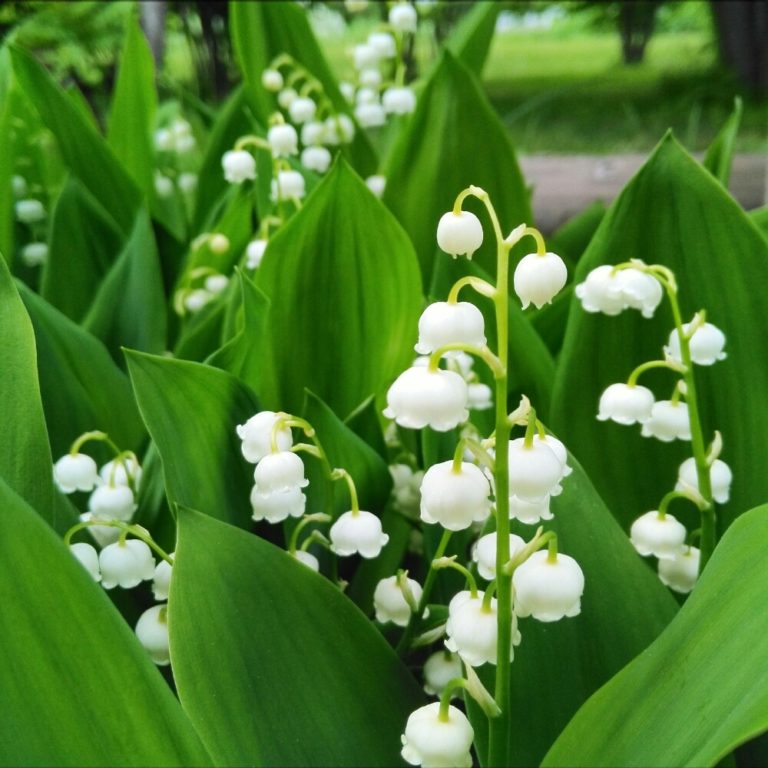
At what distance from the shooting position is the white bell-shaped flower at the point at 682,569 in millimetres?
693

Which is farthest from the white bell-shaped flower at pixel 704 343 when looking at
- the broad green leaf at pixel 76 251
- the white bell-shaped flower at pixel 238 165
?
the broad green leaf at pixel 76 251

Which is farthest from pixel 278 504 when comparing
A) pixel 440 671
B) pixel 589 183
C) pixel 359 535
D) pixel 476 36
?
pixel 589 183

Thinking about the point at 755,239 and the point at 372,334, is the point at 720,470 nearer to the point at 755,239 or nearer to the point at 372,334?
the point at 755,239

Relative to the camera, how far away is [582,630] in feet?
1.98

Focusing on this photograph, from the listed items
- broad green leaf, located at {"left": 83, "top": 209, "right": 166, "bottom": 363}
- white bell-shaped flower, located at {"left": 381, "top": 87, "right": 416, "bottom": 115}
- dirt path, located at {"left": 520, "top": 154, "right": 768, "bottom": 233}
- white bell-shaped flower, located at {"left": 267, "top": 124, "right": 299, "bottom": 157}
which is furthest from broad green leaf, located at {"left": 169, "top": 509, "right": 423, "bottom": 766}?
dirt path, located at {"left": 520, "top": 154, "right": 768, "bottom": 233}

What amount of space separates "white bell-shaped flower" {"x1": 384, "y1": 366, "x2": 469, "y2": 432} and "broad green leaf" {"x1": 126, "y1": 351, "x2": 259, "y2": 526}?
26 cm

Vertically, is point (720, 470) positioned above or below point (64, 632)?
below

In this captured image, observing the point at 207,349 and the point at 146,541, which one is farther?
the point at 207,349

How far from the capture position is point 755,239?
764 mm

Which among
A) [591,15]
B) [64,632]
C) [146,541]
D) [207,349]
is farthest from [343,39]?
[64,632]

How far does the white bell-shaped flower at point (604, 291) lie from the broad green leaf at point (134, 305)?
0.55m

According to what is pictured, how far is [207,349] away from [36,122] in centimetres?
62

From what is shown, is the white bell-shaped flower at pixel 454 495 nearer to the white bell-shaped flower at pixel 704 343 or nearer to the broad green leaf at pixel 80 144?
the white bell-shaped flower at pixel 704 343

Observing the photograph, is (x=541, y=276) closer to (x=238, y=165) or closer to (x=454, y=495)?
(x=454, y=495)
